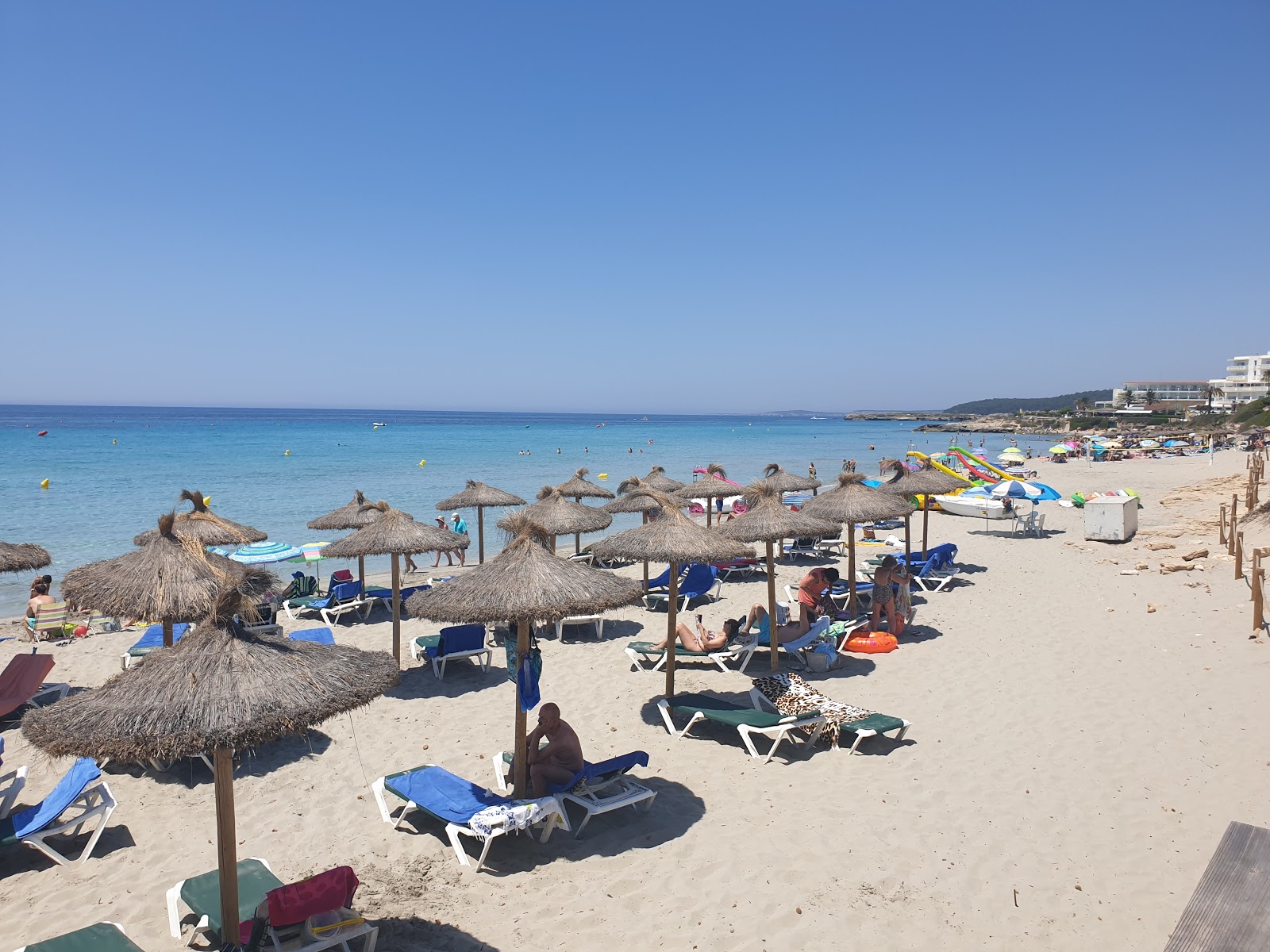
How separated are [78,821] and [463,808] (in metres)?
2.74

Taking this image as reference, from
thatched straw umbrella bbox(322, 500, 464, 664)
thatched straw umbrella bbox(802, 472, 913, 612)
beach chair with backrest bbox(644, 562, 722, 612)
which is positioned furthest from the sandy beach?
beach chair with backrest bbox(644, 562, 722, 612)

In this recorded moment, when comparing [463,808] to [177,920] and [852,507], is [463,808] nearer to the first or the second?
[177,920]

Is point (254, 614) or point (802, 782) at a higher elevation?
point (254, 614)

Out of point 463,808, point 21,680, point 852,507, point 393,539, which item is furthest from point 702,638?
point 21,680

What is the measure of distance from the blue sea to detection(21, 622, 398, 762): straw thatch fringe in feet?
43.9

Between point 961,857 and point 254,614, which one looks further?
point 961,857

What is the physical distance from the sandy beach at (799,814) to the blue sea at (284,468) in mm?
10400

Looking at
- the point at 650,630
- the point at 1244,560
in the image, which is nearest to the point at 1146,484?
the point at 1244,560

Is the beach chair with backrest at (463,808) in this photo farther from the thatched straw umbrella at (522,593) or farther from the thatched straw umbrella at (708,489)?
the thatched straw umbrella at (708,489)

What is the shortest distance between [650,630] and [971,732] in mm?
4917

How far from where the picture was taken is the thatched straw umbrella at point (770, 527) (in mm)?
8328

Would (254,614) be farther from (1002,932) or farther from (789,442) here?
(789,442)

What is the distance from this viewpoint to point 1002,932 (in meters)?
4.20

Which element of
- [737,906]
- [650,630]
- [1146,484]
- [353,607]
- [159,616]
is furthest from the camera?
[1146,484]
